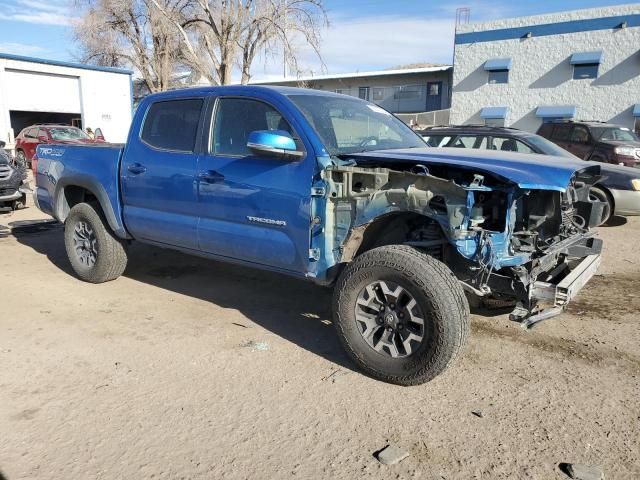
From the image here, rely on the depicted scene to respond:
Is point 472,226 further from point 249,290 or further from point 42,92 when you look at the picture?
point 42,92

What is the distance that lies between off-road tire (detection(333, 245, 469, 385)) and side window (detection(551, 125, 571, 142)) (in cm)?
1120

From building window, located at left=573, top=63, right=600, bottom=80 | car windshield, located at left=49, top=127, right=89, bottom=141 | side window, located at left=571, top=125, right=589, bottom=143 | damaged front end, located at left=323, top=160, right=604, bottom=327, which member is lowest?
damaged front end, located at left=323, top=160, right=604, bottom=327

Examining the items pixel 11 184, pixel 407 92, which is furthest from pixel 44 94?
pixel 407 92

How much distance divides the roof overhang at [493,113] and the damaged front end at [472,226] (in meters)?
29.8

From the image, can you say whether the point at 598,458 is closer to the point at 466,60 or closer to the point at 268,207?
the point at 268,207

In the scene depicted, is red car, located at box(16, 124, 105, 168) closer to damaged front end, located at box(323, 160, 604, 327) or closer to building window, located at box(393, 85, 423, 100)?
damaged front end, located at box(323, 160, 604, 327)

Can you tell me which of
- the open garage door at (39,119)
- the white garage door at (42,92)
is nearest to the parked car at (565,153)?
the white garage door at (42,92)

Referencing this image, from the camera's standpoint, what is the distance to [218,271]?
6.27m

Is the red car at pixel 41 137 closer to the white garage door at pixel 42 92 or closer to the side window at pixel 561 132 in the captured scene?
the white garage door at pixel 42 92

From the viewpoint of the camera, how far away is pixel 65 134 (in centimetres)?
1994

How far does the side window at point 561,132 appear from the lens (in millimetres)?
13039

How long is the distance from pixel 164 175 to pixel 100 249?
1.35 metres

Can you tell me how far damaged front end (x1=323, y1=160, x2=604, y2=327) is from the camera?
10.9ft

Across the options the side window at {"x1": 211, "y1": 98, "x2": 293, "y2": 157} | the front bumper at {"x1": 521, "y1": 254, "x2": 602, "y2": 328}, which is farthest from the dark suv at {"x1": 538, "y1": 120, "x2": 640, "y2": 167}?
the side window at {"x1": 211, "y1": 98, "x2": 293, "y2": 157}
